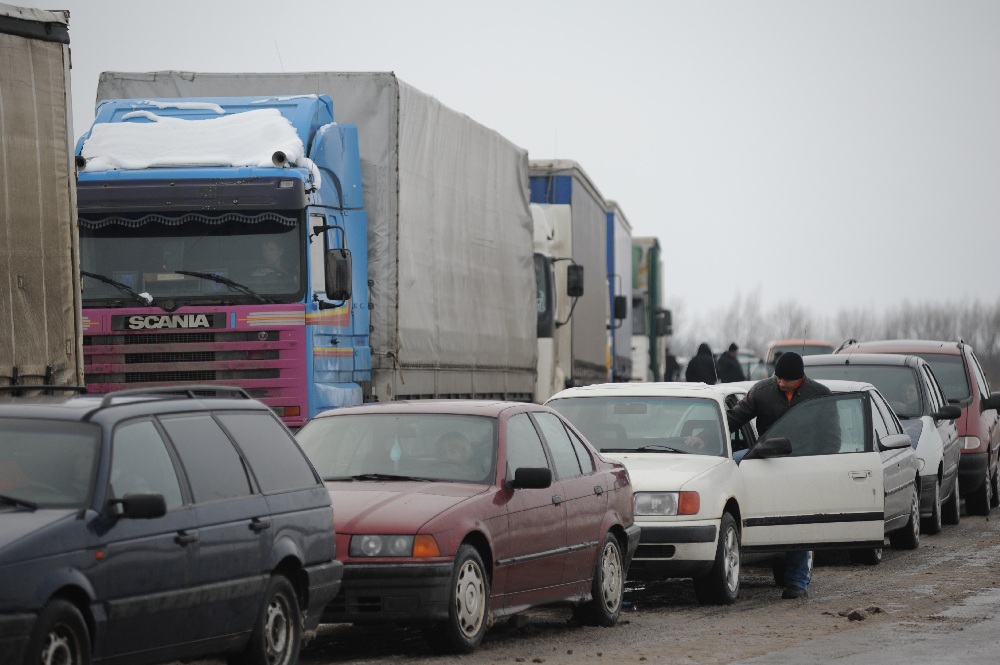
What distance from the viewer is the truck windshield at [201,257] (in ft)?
50.5

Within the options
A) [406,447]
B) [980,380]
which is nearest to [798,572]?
[406,447]

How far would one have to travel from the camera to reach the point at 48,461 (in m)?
7.22

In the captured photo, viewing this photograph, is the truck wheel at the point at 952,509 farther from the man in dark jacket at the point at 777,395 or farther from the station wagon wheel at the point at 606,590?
the station wagon wheel at the point at 606,590

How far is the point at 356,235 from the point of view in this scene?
640 inches

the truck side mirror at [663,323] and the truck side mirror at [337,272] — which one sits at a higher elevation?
the truck side mirror at [337,272]

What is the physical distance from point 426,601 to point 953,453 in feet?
36.4

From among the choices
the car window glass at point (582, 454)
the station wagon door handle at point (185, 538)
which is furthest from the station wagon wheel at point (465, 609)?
the station wagon door handle at point (185, 538)

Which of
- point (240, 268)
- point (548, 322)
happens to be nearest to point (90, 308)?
point (240, 268)

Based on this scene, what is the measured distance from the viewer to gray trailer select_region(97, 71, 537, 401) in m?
16.6

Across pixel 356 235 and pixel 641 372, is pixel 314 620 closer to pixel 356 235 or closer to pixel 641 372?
pixel 356 235

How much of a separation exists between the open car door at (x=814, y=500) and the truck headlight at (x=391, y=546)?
4121 millimetres

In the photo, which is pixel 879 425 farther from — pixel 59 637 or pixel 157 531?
pixel 59 637

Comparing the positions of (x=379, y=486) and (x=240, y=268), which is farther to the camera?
(x=240, y=268)

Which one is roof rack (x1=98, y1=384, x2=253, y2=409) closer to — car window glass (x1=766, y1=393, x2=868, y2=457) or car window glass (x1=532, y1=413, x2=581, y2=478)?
car window glass (x1=532, y1=413, x2=581, y2=478)
